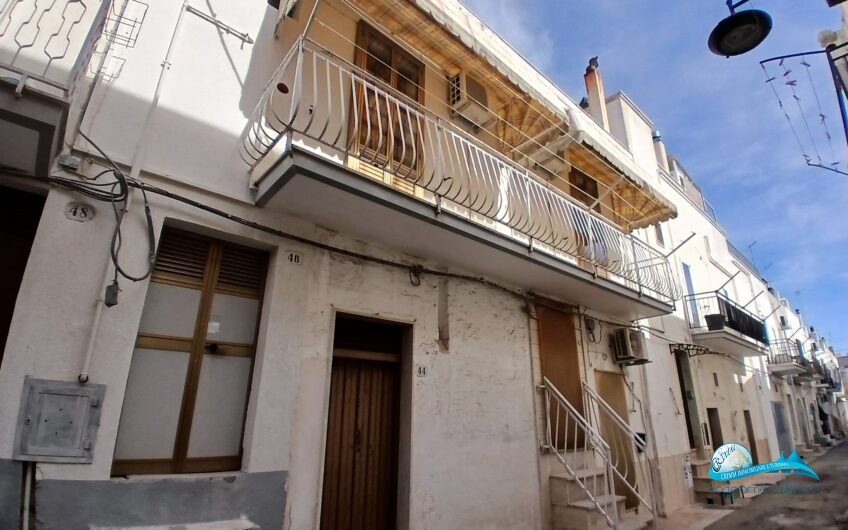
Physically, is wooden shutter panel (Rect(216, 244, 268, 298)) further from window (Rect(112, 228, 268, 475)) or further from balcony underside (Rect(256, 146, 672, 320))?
balcony underside (Rect(256, 146, 672, 320))

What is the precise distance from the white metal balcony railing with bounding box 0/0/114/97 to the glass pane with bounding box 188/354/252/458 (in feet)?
7.87

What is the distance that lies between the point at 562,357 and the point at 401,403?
3380 mm

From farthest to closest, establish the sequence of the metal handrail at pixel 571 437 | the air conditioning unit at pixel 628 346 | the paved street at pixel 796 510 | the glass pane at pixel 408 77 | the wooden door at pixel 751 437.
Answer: the wooden door at pixel 751 437
the air conditioning unit at pixel 628 346
the paved street at pixel 796 510
the glass pane at pixel 408 77
the metal handrail at pixel 571 437

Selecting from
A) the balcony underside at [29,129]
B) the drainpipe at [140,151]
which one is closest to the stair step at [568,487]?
the drainpipe at [140,151]

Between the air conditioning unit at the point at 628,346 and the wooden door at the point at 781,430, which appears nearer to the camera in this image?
the air conditioning unit at the point at 628,346

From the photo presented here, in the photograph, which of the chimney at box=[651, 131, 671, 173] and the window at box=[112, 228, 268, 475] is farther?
the chimney at box=[651, 131, 671, 173]

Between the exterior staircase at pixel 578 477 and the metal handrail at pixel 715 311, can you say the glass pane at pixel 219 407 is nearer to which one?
the exterior staircase at pixel 578 477

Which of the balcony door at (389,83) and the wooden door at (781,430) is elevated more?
the balcony door at (389,83)

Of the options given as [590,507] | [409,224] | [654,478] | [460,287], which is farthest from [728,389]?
[409,224]

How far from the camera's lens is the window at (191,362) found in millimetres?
3439

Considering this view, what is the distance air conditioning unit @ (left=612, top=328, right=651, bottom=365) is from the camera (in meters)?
8.33

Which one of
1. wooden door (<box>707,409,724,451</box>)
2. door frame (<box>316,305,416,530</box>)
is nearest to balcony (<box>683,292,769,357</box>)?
wooden door (<box>707,409,724,451</box>)

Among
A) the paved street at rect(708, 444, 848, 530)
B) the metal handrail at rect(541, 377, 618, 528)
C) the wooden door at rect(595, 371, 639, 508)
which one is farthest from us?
the paved street at rect(708, 444, 848, 530)

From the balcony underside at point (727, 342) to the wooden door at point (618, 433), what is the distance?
5432 mm
